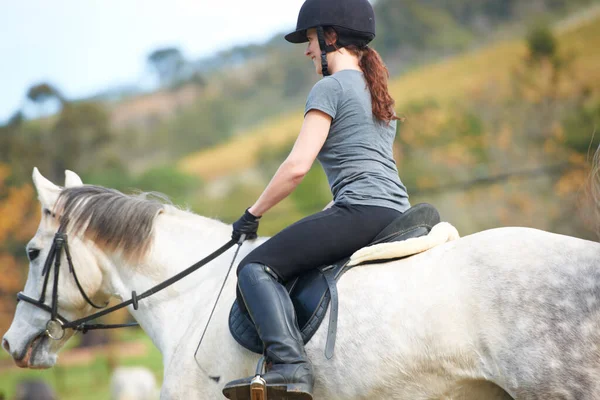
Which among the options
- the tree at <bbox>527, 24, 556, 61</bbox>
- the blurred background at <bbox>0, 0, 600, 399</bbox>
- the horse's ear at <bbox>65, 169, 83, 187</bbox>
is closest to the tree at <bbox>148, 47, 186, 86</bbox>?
the blurred background at <bbox>0, 0, 600, 399</bbox>

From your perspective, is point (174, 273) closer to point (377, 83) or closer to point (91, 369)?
point (377, 83)

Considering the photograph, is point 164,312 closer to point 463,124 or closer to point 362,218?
point 362,218

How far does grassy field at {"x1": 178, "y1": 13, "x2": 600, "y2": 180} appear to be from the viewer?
957 inches

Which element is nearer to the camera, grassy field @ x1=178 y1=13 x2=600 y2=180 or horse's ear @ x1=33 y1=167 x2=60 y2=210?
horse's ear @ x1=33 y1=167 x2=60 y2=210

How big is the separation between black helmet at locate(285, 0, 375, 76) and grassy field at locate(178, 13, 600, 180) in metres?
21.4

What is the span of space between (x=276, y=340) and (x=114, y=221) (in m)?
1.56

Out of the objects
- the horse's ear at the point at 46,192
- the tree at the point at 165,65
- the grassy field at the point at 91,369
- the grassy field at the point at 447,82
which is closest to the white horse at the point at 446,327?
the horse's ear at the point at 46,192

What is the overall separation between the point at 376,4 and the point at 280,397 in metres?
36.9

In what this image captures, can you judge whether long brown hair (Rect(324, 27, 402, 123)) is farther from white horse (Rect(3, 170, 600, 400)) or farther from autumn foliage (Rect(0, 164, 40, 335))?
autumn foliage (Rect(0, 164, 40, 335))

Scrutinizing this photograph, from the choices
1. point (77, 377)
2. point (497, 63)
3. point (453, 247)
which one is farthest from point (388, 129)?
point (497, 63)

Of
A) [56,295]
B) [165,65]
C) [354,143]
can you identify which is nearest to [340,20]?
[354,143]

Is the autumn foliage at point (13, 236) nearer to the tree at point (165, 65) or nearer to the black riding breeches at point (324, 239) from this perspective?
the black riding breeches at point (324, 239)

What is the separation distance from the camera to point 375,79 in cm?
337

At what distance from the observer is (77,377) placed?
19.3 metres
